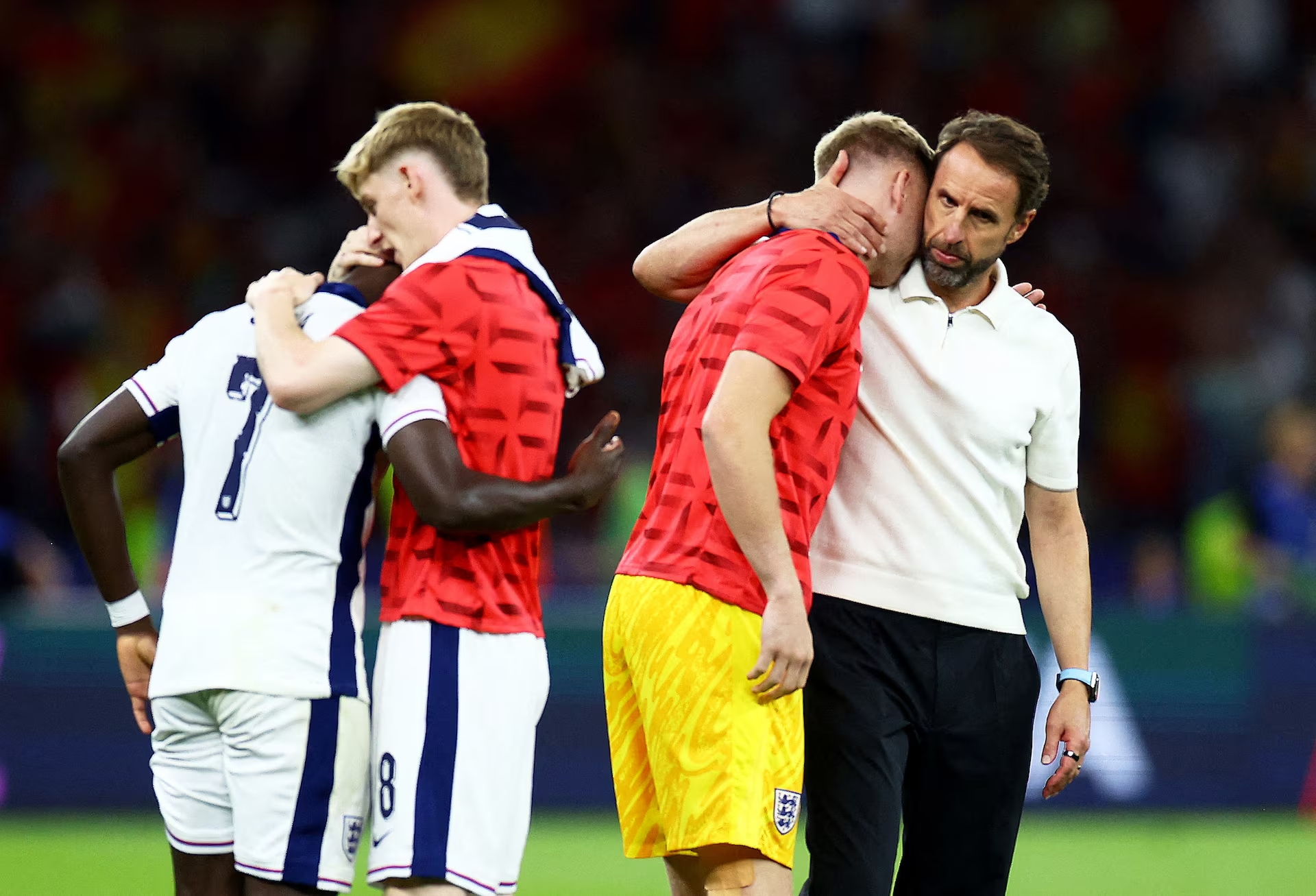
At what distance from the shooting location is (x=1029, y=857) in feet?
26.3

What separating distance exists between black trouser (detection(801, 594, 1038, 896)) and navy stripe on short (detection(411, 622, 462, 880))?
917 millimetres

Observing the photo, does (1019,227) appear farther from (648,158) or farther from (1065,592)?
(648,158)

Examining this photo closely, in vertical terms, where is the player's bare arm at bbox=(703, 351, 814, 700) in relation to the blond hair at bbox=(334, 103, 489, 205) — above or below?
below

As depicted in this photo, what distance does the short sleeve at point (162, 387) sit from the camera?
3.76 metres

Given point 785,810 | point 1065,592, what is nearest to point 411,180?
point 785,810

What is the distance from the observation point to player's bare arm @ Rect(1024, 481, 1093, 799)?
4.18 m

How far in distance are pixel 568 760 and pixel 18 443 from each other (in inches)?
216

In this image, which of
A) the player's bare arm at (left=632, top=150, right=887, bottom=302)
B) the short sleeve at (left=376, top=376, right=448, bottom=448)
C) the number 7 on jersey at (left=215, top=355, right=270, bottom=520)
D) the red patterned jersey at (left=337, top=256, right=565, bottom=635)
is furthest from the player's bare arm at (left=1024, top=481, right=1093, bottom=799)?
the number 7 on jersey at (left=215, top=355, right=270, bottom=520)

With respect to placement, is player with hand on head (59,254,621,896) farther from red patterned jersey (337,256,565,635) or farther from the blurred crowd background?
the blurred crowd background

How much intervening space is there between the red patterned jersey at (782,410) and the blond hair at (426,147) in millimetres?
695

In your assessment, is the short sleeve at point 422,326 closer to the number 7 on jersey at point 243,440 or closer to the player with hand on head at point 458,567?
the player with hand on head at point 458,567

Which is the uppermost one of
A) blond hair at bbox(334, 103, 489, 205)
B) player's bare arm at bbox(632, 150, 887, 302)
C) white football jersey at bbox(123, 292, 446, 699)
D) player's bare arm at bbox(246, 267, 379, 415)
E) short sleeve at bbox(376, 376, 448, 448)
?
blond hair at bbox(334, 103, 489, 205)

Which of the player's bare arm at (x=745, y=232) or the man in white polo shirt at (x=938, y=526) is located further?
the man in white polo shirt at (x=938, y=526)

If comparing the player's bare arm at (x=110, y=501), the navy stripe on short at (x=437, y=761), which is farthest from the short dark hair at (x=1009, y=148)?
the player's bare arm at (x=110, y=501)
